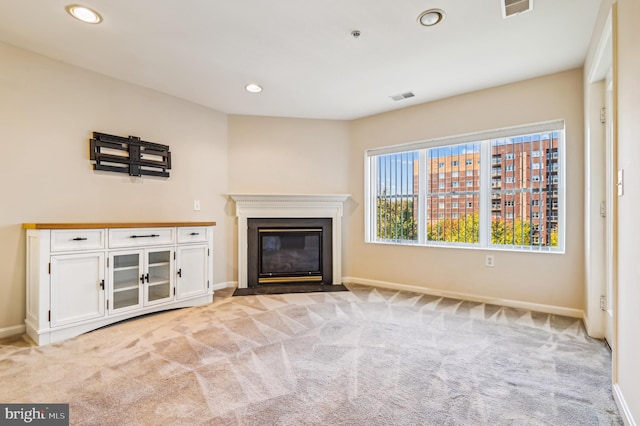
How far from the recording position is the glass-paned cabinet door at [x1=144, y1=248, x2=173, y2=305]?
3.02 metres

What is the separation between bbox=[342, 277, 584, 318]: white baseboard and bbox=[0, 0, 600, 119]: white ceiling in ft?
7.72

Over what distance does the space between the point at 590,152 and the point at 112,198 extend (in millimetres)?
4460

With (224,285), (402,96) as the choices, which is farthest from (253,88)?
(224,285)

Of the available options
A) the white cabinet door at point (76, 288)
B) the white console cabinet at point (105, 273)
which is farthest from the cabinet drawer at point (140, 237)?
the white cabinet door at point (76, 288)

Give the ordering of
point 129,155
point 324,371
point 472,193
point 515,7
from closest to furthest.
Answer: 1. point 324,371
2. point 515,7
3. point 129,155
4. point 472,193

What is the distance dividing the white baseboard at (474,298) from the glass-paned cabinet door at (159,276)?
7.77 ft

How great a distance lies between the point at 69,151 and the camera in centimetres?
286

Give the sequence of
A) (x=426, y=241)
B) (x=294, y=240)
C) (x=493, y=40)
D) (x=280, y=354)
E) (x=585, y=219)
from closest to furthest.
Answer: (x=280, y=354) → (x=493, y=40) → (x=585, y=219) → (x=426, y=241) → (x=294, y=240)

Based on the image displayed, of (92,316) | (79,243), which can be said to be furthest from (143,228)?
(92,316)

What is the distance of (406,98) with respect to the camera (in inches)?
147

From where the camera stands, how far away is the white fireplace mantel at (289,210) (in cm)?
421

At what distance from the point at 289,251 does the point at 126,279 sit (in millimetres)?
2058

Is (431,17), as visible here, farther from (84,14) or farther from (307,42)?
(84,14)

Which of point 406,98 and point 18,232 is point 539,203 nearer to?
point 406,98
